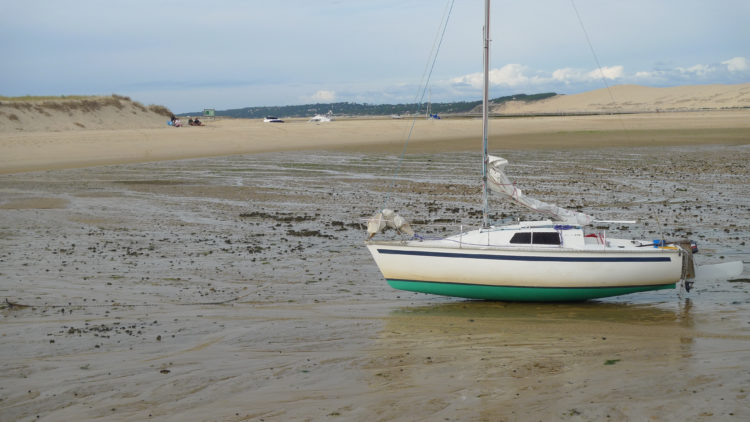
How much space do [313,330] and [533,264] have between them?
147 inches

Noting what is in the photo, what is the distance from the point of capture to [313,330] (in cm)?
1143

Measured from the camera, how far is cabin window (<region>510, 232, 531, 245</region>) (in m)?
12.7

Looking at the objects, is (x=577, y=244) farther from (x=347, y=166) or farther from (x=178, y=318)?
(x=347, y=166)

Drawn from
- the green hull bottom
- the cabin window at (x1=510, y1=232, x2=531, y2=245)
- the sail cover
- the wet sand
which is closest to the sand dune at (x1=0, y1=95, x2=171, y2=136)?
the wet sand

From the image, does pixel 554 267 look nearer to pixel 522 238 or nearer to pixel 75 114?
pixel 522 238

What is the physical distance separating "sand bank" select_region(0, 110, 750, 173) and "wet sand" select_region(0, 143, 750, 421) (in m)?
18.1

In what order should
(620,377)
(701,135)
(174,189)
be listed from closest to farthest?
(620,377) < (174,189) < (701,135)

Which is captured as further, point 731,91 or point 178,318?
point 731,91

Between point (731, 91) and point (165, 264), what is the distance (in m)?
123

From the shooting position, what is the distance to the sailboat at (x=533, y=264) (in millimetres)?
12328

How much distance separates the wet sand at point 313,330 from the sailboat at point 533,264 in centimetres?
36

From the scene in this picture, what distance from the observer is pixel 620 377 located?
9172 mm

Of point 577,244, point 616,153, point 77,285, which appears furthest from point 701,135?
point 77,285

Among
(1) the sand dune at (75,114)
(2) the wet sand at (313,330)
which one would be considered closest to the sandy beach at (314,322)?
(2) the wet sand at (313,330)
